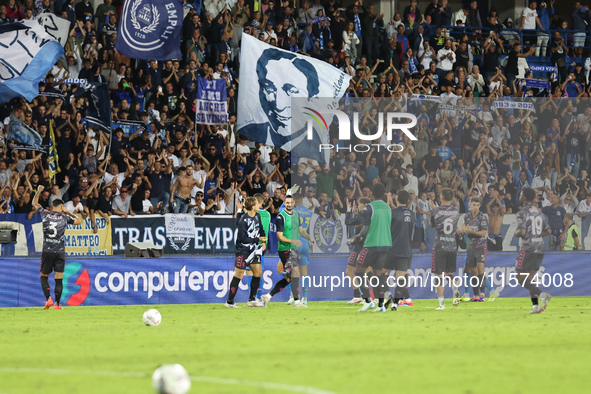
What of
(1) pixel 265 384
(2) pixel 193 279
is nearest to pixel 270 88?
(2) pixel 193 279

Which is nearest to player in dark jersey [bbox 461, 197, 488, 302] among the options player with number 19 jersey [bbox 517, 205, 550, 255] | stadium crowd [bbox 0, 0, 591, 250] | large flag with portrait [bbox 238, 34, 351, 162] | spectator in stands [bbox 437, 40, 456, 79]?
stadium crowd [bbox 0, 0, 591, 250]

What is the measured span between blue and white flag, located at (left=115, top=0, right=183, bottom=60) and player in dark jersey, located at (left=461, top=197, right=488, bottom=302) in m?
9.23

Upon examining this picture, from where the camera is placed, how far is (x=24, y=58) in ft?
74.2

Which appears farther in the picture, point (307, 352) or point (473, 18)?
point (473, 18)

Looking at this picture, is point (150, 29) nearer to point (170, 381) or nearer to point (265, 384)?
point (265, 384)

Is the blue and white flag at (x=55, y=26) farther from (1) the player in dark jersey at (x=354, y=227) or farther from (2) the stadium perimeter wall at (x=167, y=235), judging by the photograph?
(1) the player in dark jersey at (x=354, y=227)

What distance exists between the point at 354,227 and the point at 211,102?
18.9 feet

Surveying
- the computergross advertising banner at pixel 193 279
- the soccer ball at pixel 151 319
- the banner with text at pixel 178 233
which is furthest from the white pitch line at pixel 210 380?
the banner with text at pixel 178 233

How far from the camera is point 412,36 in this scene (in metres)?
29.7

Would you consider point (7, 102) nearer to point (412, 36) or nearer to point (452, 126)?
point (452, 126)

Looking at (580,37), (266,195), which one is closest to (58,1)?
(266,195)

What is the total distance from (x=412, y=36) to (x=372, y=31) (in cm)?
137

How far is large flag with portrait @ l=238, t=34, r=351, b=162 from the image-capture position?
23.0 meters

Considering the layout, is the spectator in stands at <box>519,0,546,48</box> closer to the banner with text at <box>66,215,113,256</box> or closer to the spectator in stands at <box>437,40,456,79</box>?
the spectator in stands at <box>437,40,456,79</box>
